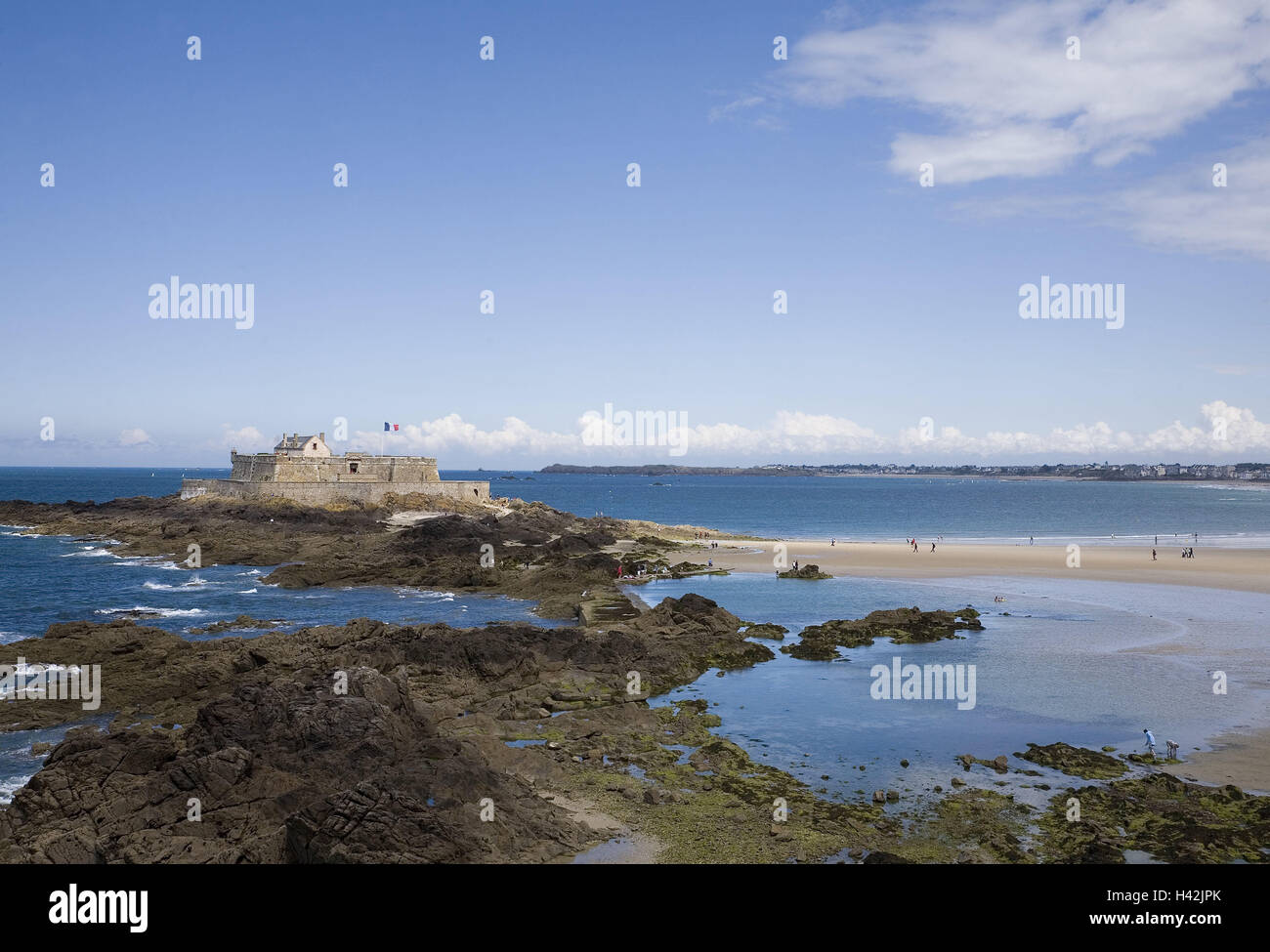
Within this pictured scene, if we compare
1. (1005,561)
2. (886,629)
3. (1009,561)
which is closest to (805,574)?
(886,629)

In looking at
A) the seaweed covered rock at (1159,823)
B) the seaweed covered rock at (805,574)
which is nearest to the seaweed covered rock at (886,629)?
the seaweed covered rock at (805,574)

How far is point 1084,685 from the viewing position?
1014 inches

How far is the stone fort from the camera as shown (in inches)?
3073

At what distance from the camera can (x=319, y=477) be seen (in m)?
80.6

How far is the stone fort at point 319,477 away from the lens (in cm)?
7806

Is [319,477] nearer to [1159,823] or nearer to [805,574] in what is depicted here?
[805,574]

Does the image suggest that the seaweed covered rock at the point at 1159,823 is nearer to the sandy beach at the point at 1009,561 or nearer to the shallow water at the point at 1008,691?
the shallow water at the point at 1008,691

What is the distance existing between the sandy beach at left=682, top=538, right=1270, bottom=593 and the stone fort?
3289 cm

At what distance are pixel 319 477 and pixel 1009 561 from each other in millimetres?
58913

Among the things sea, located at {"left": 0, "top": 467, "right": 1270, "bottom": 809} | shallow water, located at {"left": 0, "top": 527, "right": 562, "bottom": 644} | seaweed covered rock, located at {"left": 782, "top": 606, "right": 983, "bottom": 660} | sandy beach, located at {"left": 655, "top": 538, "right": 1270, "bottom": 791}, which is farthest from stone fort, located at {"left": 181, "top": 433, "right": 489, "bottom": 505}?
seaweed covered rock, located at {"left": 782, "top": 606, "right": 983, "bottom": 660}

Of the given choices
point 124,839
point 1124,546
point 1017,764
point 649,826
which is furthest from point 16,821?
point 1124,546

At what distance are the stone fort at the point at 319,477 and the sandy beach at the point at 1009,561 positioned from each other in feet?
108

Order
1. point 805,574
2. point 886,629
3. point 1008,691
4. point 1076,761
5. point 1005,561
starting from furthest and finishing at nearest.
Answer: point 1005,561, point 805,574, point 886,629, point 1008,691, point 1076,761

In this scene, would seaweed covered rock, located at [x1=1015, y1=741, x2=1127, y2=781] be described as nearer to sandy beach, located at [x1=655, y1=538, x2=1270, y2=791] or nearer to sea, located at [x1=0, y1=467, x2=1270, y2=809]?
sea, located at [x1=0, y1=467, x2=1270, y2=809]
